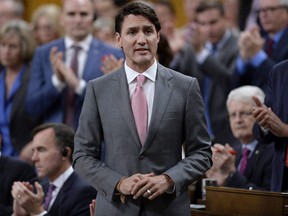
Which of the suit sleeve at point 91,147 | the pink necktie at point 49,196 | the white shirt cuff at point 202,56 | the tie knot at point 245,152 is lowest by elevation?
the pink necktie at point 49,196

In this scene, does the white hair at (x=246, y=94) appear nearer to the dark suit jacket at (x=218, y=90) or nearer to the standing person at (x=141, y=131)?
the dark suit jacket at (x=218, y=90)

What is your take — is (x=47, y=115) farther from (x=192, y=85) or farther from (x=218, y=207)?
(x=192, y=85)

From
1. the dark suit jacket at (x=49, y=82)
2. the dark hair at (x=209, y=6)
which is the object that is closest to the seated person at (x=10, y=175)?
the dark suit jacket at (x=49, y=82)

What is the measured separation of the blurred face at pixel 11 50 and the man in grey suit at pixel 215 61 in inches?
53.6

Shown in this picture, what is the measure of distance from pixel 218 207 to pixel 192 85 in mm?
863

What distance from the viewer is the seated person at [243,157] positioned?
192 inches

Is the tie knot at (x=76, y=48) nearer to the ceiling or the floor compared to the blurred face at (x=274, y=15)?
nearer to the floor

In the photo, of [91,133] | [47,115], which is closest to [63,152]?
[47,115]

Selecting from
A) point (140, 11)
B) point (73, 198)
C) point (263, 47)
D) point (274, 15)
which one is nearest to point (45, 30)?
point (263, 47)

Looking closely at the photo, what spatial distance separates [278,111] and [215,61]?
2055 mm

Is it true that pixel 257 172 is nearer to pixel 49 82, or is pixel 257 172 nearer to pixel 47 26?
pixel 49 82

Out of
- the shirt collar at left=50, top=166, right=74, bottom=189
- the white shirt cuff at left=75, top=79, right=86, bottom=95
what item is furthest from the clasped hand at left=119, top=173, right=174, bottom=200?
the white shirt cuff at left=75, top=79, right=86, bottom=95

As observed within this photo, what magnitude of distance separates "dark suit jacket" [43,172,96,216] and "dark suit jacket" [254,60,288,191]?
105 centimetres

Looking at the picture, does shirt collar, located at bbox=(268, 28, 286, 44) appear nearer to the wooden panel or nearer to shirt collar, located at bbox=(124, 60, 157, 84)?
the wooden panel
